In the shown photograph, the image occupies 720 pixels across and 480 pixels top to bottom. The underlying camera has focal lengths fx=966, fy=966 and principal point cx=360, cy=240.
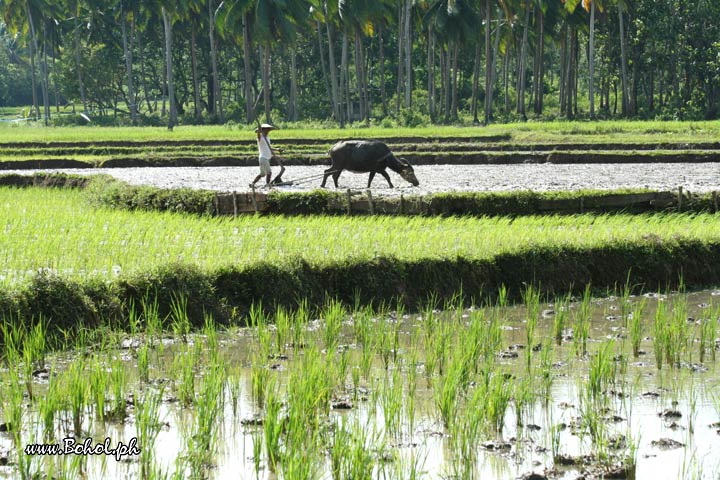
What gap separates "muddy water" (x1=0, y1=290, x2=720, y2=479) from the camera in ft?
14.2

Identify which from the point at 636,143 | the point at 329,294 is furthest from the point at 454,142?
the point at 329,294

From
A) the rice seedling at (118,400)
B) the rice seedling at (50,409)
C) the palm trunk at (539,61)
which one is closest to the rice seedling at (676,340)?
the rice seedling at (118,400)

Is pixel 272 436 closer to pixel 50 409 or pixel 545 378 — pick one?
pixel 50 409

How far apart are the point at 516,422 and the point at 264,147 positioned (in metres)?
10.3

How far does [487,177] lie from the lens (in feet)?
58.0

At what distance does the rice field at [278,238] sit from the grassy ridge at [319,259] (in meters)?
0.02

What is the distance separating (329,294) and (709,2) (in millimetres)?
35482

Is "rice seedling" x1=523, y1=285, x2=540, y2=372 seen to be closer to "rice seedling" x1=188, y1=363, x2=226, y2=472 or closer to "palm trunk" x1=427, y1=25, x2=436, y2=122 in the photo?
"rice seedling" x1=188, y1=363, x2=226, y2=472

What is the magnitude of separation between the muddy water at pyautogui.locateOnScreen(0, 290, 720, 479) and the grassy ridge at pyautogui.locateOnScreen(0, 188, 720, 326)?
70 cm

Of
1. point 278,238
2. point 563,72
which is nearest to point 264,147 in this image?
point 278,238

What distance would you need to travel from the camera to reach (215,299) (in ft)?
24.7

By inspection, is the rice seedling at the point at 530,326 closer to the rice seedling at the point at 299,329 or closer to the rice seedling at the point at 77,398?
the rice seedling at the point at 299,329

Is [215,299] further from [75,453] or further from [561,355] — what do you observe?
[75,453]

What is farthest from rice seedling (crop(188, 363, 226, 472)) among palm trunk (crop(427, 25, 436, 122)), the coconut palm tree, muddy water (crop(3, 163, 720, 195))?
palm trunk (crop(427, 25, 436, 122))
